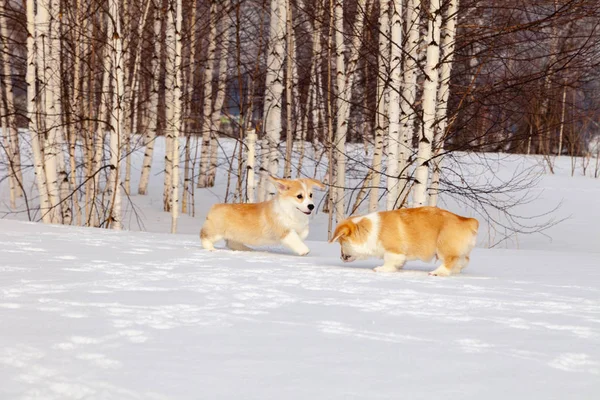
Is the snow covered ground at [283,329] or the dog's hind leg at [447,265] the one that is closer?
the snow covered ground at [283,329]

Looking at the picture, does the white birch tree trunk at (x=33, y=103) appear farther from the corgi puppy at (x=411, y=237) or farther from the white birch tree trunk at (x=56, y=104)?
the corgi puppy at (x=411, y=237)

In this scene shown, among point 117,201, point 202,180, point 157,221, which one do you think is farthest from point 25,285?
point 202,180

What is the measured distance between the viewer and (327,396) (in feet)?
8.92

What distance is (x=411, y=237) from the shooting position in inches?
227

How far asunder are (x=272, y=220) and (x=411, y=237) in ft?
5.20

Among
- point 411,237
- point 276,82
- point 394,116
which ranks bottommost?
point 411,237

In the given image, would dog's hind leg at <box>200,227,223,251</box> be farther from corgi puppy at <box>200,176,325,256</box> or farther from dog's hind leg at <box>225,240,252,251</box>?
dog's hind leg at <box>225,240,252,251</box>

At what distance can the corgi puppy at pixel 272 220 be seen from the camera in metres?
6.74

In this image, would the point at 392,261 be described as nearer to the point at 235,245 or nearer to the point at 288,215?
the point at 288,215

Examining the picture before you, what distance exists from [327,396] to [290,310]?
1.42 meters

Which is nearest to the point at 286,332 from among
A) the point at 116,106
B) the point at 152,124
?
the point at 116,106

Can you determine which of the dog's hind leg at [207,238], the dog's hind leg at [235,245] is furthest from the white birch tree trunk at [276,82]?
the dog's hind leg at [207,238]

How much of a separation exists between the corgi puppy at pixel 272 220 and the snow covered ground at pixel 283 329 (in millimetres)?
350

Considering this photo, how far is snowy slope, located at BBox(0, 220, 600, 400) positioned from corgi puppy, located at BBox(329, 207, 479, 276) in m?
0.22
